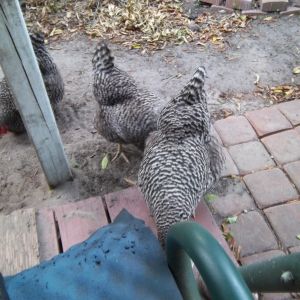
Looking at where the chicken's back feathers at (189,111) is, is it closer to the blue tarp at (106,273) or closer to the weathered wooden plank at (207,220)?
the weathered wooden plank at (207,220)

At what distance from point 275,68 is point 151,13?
1.52m

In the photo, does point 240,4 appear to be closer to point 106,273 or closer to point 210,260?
point 106,273

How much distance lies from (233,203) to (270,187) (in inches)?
9.8

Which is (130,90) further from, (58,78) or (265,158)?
(265,158)

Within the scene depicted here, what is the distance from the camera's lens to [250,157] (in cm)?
238

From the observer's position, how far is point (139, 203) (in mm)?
2068

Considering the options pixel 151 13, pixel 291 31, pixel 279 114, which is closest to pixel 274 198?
pixel 279 114

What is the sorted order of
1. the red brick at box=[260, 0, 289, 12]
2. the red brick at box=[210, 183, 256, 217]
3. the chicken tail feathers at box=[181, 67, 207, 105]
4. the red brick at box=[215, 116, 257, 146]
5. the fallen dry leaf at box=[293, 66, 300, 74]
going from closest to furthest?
the chicken tail feathers at box=[181, 67, 207, 105], the red brick at box=[210, 183, 256, 217], the red brick at box=[215, 116, 257, 146], the fallen dry leaf at box=[293, 66, 300, 74], the red brick at box=[260, 0, 289, 12]

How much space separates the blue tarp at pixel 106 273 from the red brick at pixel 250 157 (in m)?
0.93

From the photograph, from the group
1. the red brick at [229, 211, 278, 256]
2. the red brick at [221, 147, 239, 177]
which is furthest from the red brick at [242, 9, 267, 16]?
the red brick at [229, 211, 278, 256]

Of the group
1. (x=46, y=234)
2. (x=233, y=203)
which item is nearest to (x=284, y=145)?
(x=233, y=203)

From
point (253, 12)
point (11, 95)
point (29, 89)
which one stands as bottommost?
point (253, 12)

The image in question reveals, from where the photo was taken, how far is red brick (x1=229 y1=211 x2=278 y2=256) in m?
1.93

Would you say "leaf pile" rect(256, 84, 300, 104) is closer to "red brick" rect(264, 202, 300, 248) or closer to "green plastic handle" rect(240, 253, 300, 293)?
"red brick" rect(264, 202, 300, 248)
